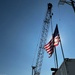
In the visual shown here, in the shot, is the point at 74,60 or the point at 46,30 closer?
the point at 74,60

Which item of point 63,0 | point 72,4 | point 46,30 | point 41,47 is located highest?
point 46,30

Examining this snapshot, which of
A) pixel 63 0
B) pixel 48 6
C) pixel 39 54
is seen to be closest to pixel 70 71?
pixel 63 0

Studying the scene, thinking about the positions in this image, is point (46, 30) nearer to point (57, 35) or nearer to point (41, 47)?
point (41, 47)

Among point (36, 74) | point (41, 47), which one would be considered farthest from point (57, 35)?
point (36, 74)

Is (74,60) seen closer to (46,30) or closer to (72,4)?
(72,4)

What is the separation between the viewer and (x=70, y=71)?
11102 mm

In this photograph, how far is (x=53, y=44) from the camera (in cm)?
1959

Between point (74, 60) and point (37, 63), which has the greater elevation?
point (37, 63)

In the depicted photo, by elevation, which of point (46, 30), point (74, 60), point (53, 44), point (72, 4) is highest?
point (46, 30)

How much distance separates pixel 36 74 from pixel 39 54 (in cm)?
1059

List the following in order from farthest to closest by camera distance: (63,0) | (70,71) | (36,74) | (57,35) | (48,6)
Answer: (36,74)
(48,6)
(63,0)
(57,35)
(70,71)

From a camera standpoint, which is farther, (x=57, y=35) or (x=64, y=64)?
(x=57, y=35)

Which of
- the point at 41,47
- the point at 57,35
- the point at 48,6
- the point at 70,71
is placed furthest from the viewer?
the point at 41,47

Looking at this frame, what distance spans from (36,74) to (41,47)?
13.4 m
